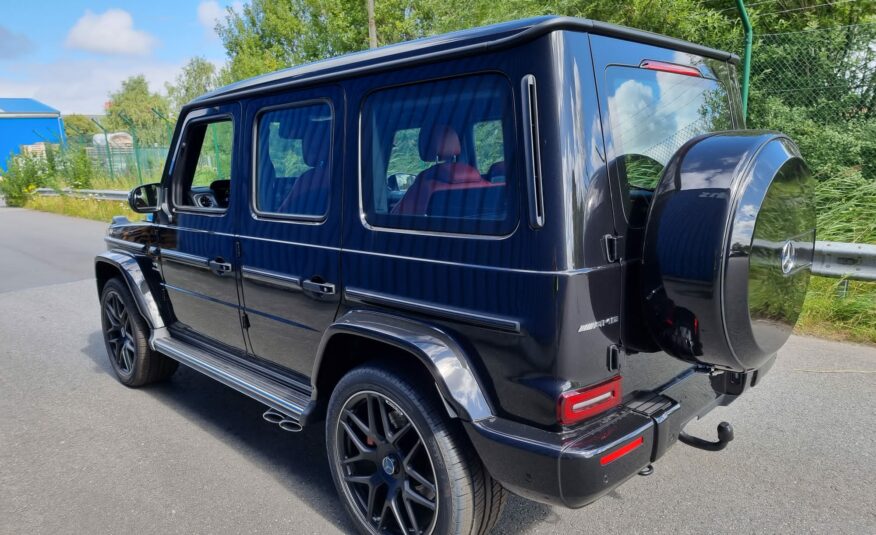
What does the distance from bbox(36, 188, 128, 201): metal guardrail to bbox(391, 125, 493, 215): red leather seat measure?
49.7ft

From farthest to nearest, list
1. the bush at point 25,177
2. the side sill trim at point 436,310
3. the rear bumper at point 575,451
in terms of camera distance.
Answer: the bush at point 25,177 → the side sill trim at point 436,310 → the rear bumper at point 575,451

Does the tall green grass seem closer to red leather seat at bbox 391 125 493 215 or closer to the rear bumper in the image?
the rear bumper

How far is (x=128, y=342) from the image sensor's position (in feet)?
14.9

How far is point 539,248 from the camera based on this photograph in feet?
6.67

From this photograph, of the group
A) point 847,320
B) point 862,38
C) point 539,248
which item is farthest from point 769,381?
point 862,38

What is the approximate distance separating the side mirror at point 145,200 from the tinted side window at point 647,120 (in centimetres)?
314

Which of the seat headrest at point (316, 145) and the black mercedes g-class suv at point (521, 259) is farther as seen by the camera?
the seat headrest at point (316, 145)

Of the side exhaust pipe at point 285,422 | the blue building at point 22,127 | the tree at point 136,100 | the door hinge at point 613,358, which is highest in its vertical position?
the tree at point 136,100

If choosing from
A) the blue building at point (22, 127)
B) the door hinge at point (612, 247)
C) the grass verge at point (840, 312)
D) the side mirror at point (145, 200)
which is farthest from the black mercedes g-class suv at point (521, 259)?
the blue building at point (22, 127)

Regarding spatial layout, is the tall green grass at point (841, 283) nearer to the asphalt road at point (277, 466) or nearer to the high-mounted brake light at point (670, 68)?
the asphalt road at point (277, 466)

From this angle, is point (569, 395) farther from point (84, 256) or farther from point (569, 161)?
point (84, 256)

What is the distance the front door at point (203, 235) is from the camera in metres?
3.46

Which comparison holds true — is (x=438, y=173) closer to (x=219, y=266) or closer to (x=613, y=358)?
(x=613, y=358)

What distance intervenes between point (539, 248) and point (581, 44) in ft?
2.38
